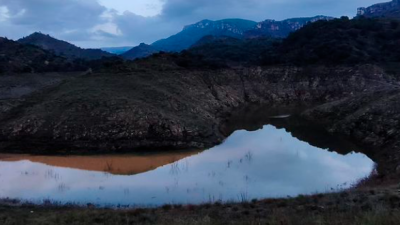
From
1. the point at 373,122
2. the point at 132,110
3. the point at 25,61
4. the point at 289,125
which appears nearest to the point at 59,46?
the point at 25,61

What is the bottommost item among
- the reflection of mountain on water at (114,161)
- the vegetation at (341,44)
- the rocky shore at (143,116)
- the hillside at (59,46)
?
the reflection of mountain on water at (114,161)

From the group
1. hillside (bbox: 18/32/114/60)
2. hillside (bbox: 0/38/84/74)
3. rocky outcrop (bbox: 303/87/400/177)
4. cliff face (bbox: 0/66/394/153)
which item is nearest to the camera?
rocky outcrop (bbox: 303/87/400/177)

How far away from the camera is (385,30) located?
77188 mm

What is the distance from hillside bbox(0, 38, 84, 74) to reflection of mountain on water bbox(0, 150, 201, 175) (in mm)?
45272

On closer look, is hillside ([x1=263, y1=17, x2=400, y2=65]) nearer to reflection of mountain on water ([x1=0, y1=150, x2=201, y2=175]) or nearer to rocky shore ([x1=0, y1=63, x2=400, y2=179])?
rocky shore ([x1=0, y1=63, x2=400, y2=179])

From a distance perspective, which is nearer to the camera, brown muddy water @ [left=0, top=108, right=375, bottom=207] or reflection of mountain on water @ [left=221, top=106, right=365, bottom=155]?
brown muddy water @ [left=0, top=108, right=375, bottom=207]

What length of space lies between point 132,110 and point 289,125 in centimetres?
1645

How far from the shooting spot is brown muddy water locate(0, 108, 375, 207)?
19.2m

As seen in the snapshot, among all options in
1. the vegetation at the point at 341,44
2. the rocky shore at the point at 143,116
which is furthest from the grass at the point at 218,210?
the vegetation at the point at 341,44

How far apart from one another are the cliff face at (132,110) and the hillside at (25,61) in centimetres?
3168

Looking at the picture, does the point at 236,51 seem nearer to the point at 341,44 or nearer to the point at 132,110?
the point at 341,44

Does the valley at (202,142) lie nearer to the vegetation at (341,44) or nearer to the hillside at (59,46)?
the vegetation at (341,44)

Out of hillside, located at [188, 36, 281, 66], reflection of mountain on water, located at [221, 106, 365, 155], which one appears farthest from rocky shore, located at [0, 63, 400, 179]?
hillside, located at [188, 36, 281, 66]

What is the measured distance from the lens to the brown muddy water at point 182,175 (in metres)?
19.2
